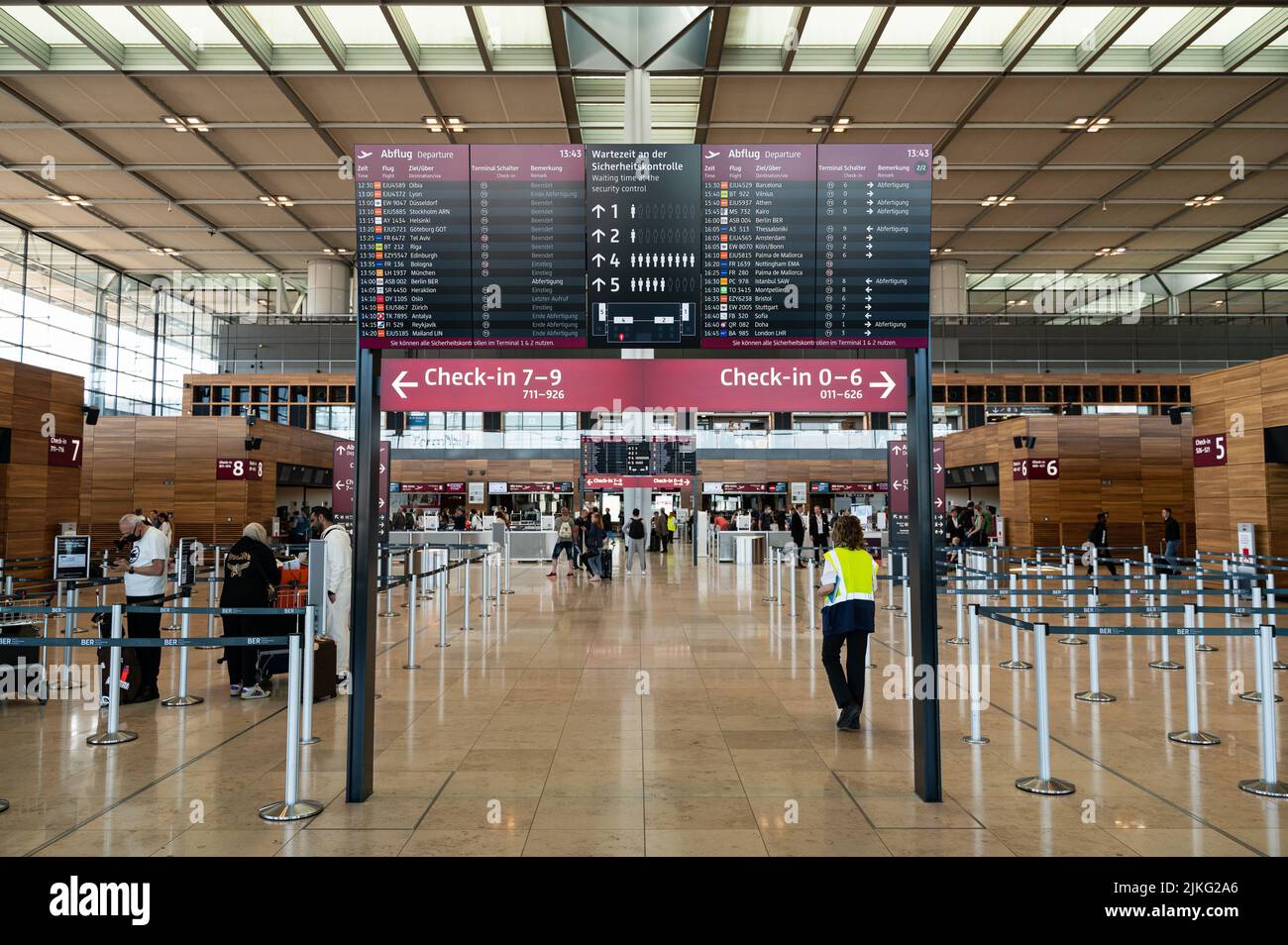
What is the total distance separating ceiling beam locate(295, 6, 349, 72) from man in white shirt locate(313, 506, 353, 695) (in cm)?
1242

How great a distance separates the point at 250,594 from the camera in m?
7.59

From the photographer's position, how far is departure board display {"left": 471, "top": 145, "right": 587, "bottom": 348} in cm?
509

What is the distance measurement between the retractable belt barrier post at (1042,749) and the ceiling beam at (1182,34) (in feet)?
54.1

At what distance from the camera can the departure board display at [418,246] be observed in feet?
16.6

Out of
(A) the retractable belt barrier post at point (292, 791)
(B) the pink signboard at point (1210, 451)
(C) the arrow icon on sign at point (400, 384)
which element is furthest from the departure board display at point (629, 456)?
(A) the retractable belt barrier post at point (292, 791)

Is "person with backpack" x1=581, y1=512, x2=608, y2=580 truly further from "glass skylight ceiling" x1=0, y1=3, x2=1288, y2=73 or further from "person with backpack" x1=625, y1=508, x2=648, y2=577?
"glass skylight ceiling" x1=0, y1=3, x2=1288, y2=73

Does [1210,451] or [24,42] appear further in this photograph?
[24,42]

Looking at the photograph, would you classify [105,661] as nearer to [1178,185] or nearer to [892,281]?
[892,281]

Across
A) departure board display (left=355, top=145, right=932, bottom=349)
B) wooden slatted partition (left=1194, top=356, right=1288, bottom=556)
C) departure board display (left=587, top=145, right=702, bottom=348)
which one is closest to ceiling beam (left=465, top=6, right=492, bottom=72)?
departure board display (left=355, top=145, right=932, bottom=349)

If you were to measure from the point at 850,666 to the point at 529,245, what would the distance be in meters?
4.19

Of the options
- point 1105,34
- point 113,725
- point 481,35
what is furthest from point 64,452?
point 1105,34

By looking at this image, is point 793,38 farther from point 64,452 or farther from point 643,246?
point 64,452

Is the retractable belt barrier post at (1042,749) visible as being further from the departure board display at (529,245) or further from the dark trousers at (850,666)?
the departure board display at (529,245)
